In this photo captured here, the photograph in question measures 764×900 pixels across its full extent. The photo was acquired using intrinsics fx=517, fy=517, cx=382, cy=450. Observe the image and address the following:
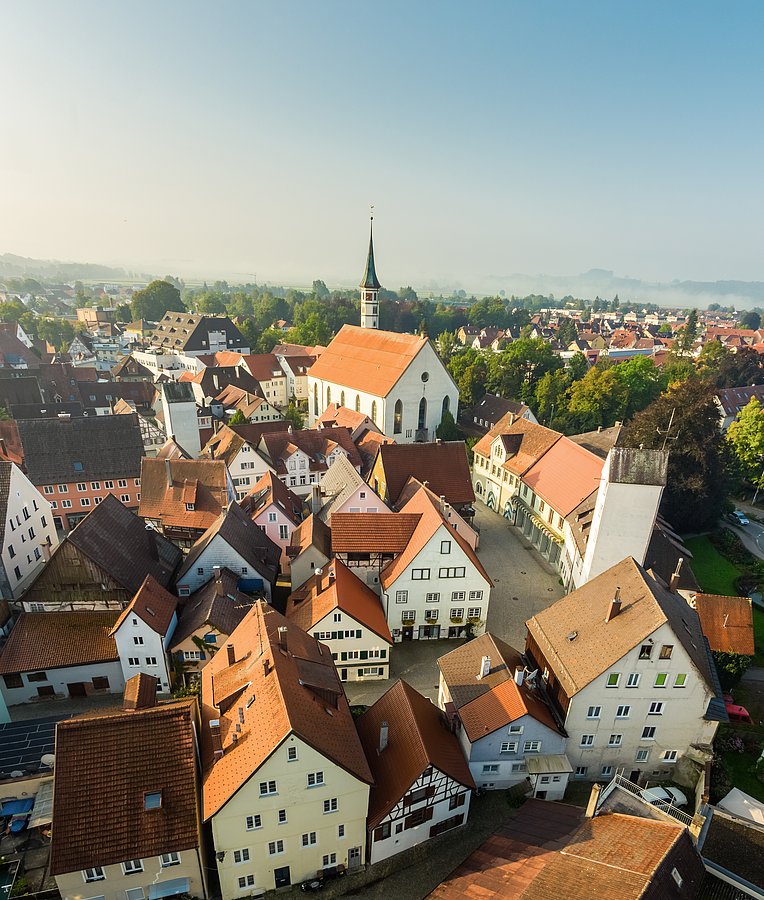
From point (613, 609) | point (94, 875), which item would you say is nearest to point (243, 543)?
point (94, 875)

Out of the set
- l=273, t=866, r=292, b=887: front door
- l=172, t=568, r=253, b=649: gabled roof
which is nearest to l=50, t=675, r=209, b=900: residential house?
l=273, t=866, r=292, b=887: front door

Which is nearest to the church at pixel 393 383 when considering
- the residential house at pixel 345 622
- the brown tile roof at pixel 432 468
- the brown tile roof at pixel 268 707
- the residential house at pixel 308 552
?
the brown tile roof at pixel 432 468

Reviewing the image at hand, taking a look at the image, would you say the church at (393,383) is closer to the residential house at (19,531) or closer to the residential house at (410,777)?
the residential house at (19,531)

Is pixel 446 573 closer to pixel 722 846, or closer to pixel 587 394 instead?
pixel 722 846

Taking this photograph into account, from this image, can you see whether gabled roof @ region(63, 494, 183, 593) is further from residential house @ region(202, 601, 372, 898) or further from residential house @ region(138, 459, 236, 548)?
residential house @ region(202, 601, 372, 898)

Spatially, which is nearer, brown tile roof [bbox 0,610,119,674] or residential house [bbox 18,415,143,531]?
brown tile roof [bbox 0,610,119,674]

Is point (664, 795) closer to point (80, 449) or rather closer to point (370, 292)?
point (80, 449)
